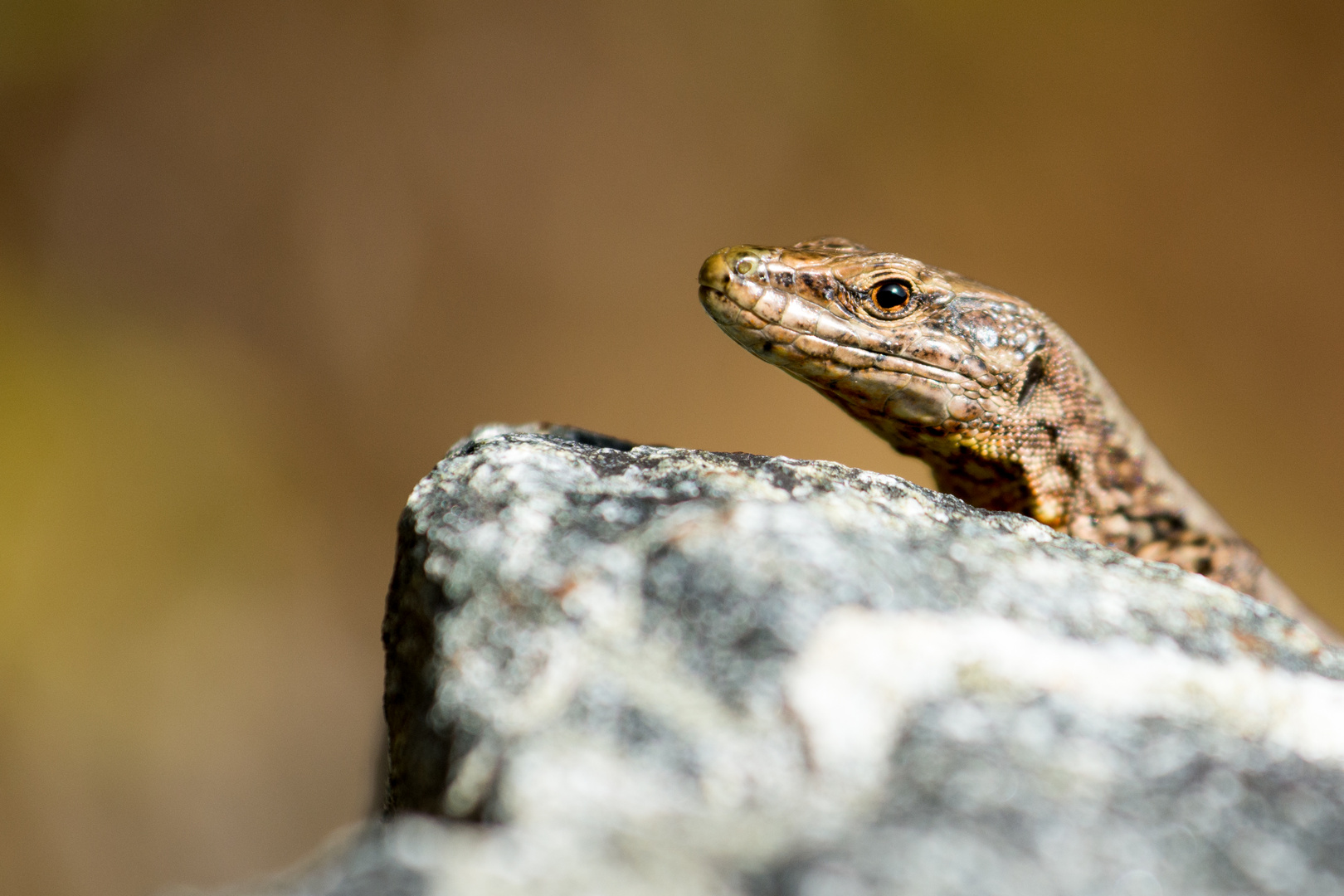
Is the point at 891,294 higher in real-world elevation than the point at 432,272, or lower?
lower

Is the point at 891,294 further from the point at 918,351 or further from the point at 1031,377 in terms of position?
the point at 1031,377

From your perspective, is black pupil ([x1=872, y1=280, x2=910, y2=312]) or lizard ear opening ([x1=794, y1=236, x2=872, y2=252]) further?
lizard ear opening ([x1=794, y1=236, x2=872, y2=252])

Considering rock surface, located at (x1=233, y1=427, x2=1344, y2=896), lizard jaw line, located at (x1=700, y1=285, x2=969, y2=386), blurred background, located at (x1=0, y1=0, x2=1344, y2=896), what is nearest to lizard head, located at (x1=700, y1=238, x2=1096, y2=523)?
lizard jaw line, located at (x1=700, y1=285, x2=969, y2=386)

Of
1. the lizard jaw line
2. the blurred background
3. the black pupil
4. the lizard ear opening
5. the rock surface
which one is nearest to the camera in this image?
the rock surface

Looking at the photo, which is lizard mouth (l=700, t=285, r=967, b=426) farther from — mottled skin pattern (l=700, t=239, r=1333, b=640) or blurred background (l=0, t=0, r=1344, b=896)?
blurred background (l=0, t=0, r=1344, b=896)

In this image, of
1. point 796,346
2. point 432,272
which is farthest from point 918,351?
point 432,272

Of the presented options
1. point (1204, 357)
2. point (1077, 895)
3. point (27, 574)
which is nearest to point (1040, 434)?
point (1077, 895)

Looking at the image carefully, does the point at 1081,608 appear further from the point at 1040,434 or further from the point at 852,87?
the point at 852,87
